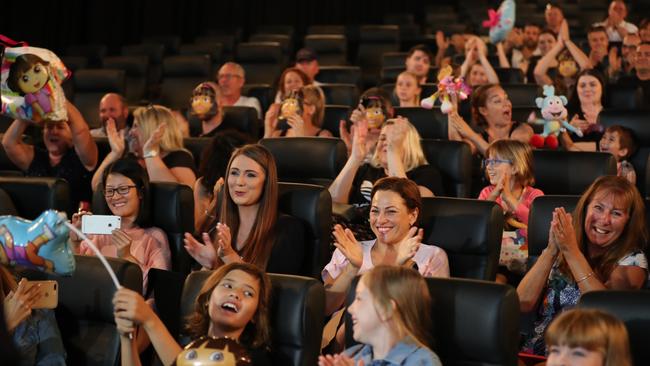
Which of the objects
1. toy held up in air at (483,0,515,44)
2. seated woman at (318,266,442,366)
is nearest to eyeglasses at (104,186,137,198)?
seated woman at (318,266,442,366)

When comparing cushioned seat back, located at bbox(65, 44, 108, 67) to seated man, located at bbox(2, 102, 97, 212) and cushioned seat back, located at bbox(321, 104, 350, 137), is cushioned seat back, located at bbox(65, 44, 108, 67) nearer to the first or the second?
cushioned seat back, located at bbox(321, 104, 350, 137)

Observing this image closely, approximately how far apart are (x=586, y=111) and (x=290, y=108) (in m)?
1.79

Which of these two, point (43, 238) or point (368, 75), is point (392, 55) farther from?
point (43, 238)

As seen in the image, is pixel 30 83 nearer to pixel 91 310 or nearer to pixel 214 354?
pixel 91 310

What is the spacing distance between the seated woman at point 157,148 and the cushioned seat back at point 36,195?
0.61 meters

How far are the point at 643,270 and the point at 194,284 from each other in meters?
1.47

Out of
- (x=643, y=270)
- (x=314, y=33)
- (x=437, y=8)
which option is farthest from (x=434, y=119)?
(x=437, y=8)

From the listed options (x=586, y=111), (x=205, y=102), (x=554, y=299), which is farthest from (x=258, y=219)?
(x=586, y=111)

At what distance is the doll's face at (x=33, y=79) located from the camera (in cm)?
460

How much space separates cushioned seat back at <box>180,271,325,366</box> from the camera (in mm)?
3238

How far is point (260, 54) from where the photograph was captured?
1029 cm

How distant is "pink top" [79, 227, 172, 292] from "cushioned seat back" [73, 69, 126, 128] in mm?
4485

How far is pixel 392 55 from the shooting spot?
32.9ft

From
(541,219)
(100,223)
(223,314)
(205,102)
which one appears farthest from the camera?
(205,102)
